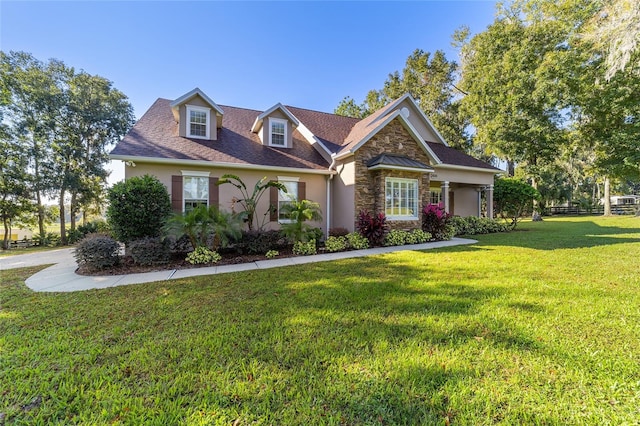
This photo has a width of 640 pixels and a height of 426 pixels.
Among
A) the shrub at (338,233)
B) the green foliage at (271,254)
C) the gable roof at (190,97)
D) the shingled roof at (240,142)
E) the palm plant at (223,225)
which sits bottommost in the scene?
the green foliage at (271,254)

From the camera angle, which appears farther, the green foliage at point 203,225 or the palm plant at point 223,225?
the palm plant at point 223,225

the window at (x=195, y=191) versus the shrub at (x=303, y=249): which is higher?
the window at (x=195, y=191)

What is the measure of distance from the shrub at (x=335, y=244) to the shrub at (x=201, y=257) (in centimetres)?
388

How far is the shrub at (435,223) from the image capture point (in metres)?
11.9

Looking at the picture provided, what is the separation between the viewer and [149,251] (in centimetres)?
762

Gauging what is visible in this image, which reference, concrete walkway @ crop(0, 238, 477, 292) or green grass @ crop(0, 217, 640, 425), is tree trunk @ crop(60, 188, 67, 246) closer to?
concrete walkway @ crop(0, 238, 477, 292)

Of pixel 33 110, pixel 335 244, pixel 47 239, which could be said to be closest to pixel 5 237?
pixel 47 239

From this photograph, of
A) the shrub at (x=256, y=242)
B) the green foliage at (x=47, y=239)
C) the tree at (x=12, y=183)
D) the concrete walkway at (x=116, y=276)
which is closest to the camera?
the concrete walkway at (x=116, y=276)

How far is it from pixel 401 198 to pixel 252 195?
649 centimetres

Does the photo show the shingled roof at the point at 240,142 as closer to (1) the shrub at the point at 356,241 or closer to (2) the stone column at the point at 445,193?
(2) the stone column at the point at 445,193

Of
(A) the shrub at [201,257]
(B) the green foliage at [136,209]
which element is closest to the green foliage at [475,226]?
(A) the shrub at [201,257]

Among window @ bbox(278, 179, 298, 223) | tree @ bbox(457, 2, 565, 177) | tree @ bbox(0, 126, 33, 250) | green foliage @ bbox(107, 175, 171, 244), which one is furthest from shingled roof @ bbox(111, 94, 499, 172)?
tree @ bbox(0, 126, 33, 250)

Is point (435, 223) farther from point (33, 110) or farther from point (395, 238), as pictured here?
point (33, 110)

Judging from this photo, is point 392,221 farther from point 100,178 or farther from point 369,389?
point 100,178
